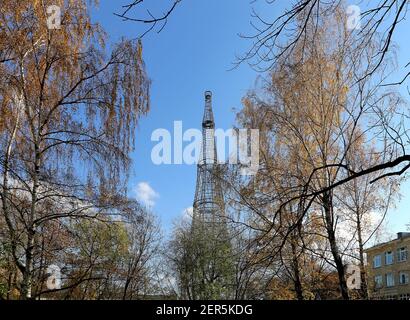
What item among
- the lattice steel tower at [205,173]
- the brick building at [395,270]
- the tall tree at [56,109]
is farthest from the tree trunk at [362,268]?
the brick building at [395,270]

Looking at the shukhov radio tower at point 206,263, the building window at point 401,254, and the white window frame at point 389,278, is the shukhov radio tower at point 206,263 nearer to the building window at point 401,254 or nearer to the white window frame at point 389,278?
the building window at point 401,254

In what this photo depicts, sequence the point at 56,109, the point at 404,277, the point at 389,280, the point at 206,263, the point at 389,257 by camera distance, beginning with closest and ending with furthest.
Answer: the point at 56,109 < the point at 206,263 < the point at 404,277 < the point at 389,280 < the point at 389,257

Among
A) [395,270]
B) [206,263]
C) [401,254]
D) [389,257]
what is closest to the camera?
[206,263]

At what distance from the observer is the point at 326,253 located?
15.1m

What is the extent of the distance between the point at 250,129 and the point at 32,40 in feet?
26.4

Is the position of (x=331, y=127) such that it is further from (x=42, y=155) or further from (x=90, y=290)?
(x=90, y=290)

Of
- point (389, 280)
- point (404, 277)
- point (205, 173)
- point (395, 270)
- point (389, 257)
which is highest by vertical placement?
point (205, 173)

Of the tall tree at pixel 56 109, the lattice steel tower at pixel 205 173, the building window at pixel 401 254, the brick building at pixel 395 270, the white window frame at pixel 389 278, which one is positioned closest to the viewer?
the tall tree at pixel 56 109

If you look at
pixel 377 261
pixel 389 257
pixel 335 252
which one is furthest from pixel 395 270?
pixel 335 252

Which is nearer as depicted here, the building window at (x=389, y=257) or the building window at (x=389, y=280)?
the building window at (x=389, y=280)

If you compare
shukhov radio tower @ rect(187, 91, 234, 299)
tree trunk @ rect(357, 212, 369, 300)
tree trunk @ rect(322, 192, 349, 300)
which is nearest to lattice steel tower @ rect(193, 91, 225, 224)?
shukhov radio tower @ rect(187, 91, 234, 299)

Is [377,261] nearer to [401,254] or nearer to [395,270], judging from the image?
[395,270]

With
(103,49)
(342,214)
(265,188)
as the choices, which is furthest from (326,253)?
(103,49)
